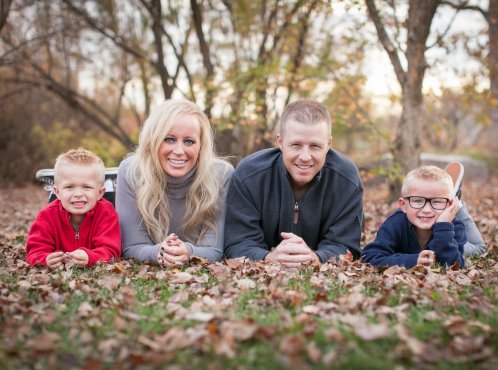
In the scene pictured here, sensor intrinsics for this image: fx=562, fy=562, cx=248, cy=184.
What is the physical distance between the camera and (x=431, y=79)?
11.1 m

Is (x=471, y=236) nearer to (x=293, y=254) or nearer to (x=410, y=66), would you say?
(x=293, y=254)

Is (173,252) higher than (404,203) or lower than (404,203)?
lower

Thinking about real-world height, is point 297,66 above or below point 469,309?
above

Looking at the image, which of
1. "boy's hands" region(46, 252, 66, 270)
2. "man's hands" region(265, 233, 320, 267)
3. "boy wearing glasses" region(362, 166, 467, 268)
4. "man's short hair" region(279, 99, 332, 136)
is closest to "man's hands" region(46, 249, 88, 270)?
"boy's hands" region(46, 252, 66, 270)

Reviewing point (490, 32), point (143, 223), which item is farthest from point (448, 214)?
point (490, 32)

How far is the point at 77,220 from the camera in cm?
492

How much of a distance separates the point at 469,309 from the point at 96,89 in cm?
1837

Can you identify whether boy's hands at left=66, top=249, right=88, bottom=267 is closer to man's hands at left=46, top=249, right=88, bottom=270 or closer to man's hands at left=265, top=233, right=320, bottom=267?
man's hands at left=46, top=249, right=88, bottom=270

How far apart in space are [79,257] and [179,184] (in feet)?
3.62

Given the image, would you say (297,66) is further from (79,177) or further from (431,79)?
(79,177)

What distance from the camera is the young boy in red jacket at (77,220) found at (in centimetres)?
470

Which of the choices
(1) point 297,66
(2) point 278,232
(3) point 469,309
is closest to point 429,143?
(1) point 297,66

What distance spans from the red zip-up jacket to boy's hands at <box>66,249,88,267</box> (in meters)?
0.13

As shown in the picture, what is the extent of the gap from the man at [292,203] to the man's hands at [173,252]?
51 centimetres
